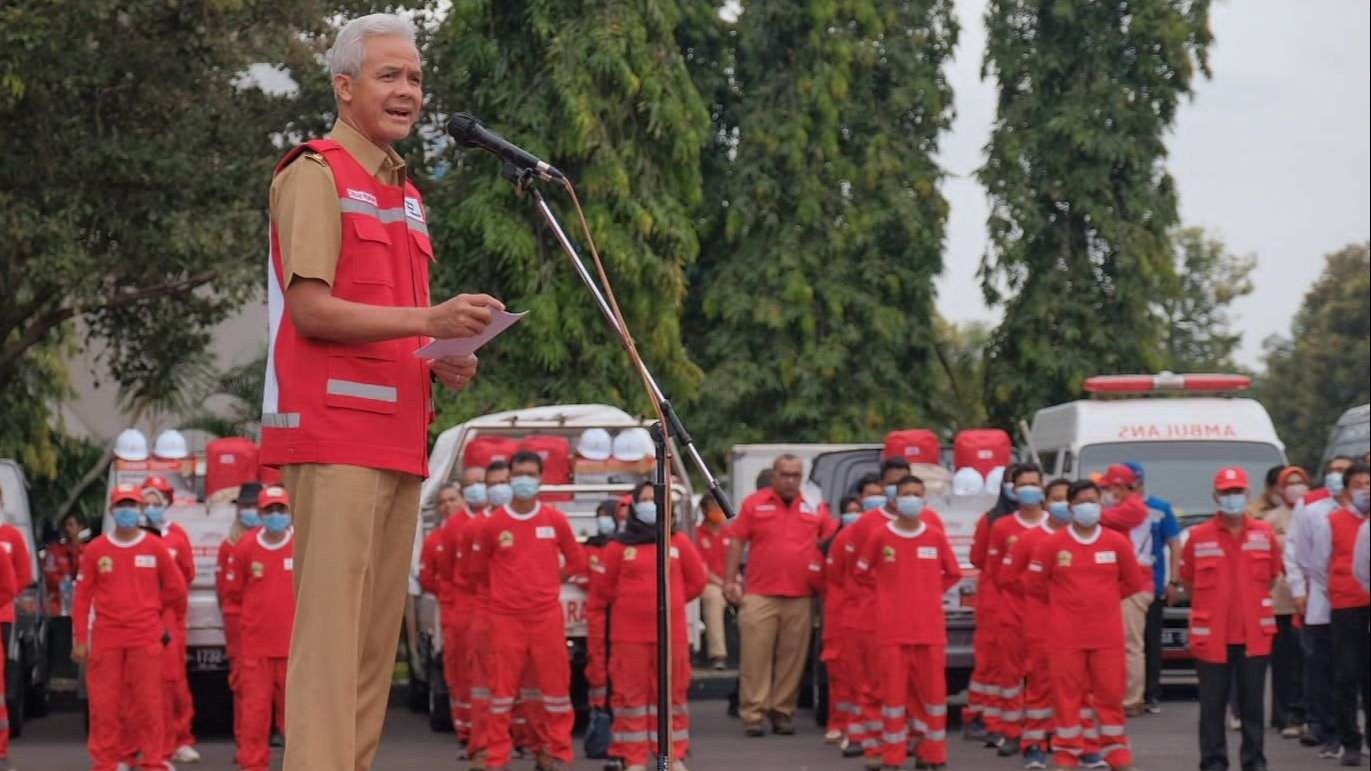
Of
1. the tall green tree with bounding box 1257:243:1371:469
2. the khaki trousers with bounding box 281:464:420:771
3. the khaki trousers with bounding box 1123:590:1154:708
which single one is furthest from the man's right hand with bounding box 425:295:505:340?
the tall green tree with bounding box 1257:243:1371:469

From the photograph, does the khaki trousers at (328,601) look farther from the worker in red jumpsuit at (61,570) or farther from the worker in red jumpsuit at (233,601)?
the worker in red jumpsuit at (61,570)

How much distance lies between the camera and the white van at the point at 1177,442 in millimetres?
21031

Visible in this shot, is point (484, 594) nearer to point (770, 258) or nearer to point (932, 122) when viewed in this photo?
point (770, 258)

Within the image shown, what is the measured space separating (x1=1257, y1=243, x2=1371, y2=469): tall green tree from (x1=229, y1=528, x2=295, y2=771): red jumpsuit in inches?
1637

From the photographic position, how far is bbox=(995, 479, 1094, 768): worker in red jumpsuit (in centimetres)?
1512

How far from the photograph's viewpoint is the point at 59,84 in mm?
20406

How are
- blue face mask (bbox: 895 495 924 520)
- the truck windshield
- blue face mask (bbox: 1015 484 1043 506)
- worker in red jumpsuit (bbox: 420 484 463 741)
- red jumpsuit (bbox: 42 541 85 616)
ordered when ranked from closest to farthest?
blue face mask (bbox: 895 495 924 520) → blue face mask (bbox: 1015 484 1043 506) → worker in red jumpsuit (bbox: 420 484 463 741) → the truck windshield → red jumpsuit (bbox: 42 541 85 616)

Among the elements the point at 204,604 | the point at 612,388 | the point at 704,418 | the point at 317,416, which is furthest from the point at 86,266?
the point at 317,416

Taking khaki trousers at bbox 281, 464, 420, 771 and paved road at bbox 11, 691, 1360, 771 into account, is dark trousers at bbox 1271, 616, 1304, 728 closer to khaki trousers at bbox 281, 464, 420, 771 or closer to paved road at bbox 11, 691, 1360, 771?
paved road at bbox 11, 691, 1360, 771

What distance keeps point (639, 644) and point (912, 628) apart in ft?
5.86

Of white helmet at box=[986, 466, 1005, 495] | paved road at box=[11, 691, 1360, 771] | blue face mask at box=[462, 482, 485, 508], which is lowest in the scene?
paved road at box=[11, 691, 1360, 771]

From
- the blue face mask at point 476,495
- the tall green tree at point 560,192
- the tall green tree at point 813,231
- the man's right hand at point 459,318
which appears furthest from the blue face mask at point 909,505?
the tall green tree at point 813,231

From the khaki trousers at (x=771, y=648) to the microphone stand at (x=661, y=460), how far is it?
11419 mm

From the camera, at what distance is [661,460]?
695 cm
